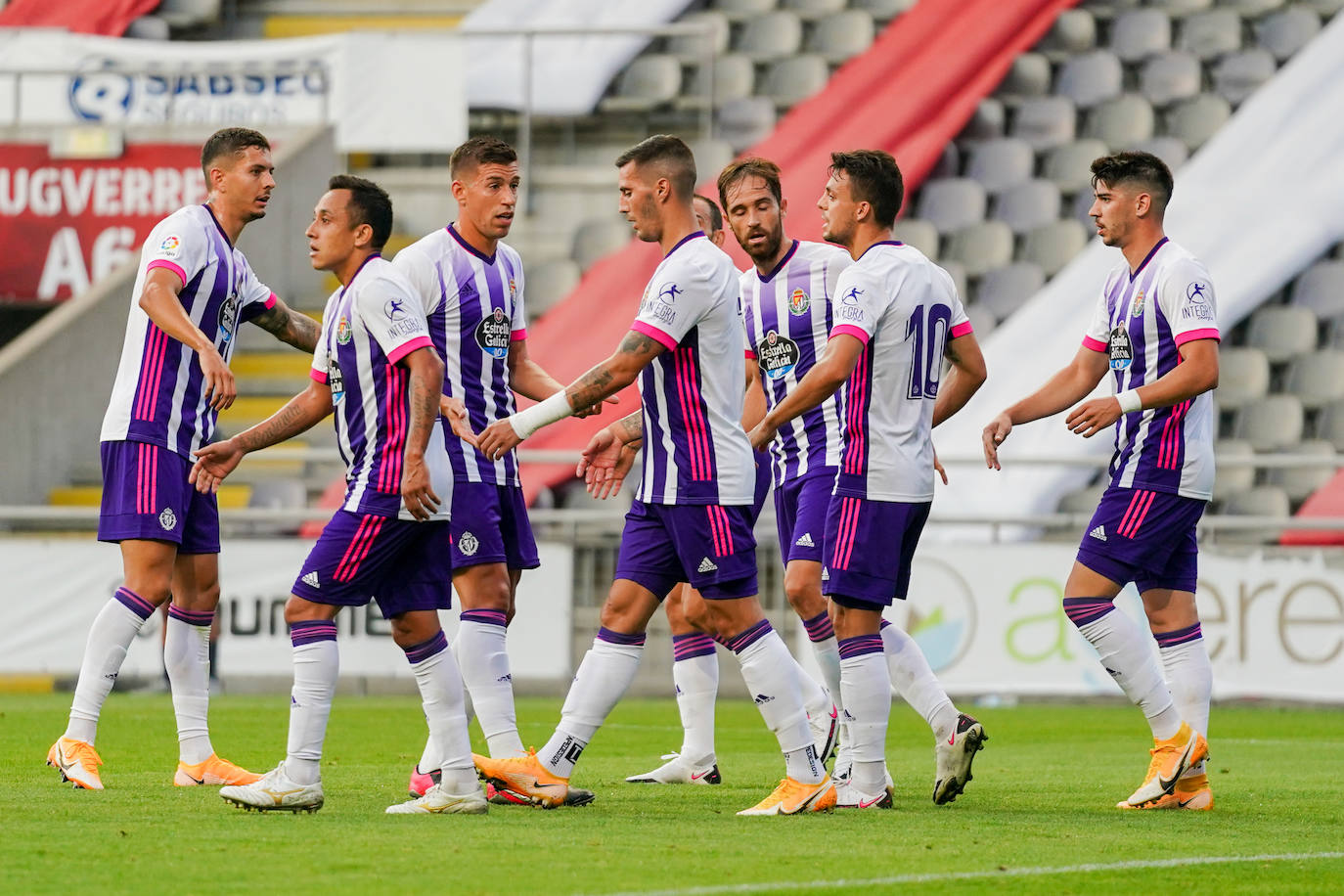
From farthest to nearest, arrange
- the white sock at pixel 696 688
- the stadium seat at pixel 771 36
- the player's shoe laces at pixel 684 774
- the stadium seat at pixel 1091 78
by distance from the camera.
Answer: the stadium seat at pixel 771 36 → the stadium seat at pixel 1091 78 → the white sock at pixel 696 688 → the player's shoe laces at pixel 684 774

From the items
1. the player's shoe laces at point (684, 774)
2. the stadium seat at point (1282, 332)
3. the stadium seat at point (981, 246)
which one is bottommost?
the player's shoe laces at point (684, 774)

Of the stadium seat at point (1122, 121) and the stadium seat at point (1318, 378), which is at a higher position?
the stadium seat at point (1122, 121)

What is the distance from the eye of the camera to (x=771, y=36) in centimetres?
2072

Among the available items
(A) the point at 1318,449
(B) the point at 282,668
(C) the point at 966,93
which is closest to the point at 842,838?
(B) the point at 282,668

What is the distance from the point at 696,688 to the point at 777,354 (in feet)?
4.73

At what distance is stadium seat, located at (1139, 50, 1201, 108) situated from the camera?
63.9ft

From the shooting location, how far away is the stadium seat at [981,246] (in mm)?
18531

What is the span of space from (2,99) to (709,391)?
1425 cm

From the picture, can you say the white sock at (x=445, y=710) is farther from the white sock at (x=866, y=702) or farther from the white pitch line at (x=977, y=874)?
the white pitch line at (x=977, y=874)

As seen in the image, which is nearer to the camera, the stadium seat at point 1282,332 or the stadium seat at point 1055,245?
the stadium seat at point 1282,332

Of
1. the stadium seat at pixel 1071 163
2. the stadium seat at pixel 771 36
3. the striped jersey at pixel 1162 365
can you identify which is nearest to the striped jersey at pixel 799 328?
the striped jersey at pixel 1162 365

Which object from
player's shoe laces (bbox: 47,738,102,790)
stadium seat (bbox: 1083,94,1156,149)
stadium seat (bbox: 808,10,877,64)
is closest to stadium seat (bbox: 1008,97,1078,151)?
stadium seat (bbox: 1083,94,1156,149)

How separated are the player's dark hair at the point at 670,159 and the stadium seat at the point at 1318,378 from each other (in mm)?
11663

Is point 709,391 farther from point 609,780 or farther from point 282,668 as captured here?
point 282,668
